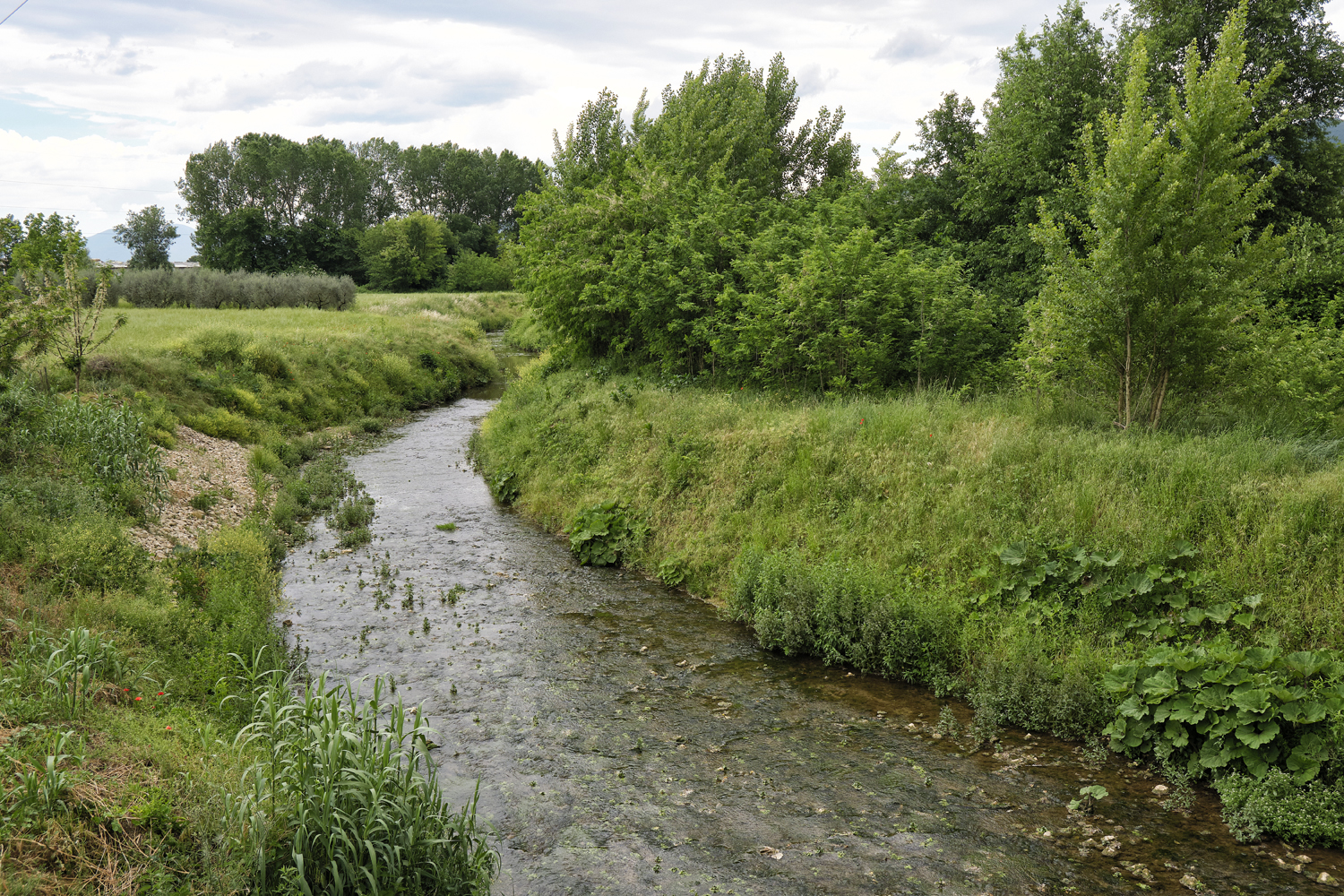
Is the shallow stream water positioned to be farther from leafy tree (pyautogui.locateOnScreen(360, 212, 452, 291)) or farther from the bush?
leafy tree (pyautogui.locateOnScreen(360, 212, 452, 291))

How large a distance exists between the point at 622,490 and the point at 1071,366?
827 centimetres

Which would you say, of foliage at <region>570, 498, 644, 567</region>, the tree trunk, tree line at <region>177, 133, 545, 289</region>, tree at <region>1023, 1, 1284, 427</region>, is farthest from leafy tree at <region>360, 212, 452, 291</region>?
the tree trunk

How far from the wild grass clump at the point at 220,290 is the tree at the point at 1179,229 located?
1693 inches

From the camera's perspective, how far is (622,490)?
1480 cm

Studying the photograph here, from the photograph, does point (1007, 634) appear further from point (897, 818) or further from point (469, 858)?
point (469, 858)

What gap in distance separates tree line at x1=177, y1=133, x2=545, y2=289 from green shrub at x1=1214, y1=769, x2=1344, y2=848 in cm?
6332

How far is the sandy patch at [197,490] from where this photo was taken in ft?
36.5

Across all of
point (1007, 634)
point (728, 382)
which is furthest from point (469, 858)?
point (728, 382)

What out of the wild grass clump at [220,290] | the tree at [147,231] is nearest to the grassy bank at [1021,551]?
the wild grass clump at [220,290]

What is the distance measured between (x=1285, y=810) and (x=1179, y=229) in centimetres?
756

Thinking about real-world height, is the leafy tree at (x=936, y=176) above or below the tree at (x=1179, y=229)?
above

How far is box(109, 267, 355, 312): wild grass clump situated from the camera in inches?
1553

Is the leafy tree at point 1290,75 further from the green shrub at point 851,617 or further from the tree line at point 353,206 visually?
the tree line at point 353,206

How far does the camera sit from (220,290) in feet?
136
